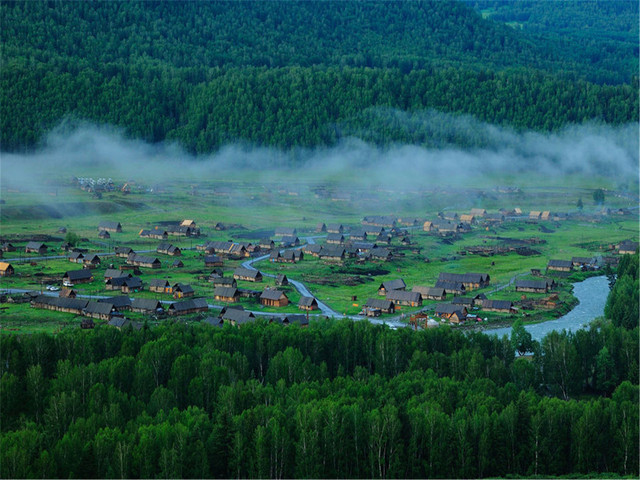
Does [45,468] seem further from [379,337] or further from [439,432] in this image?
[379,337]

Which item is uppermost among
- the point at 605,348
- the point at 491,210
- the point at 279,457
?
the point at 491,210

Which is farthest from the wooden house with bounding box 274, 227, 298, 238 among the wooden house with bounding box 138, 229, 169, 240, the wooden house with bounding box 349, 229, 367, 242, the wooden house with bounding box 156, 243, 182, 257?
the wooden house with bounding box 156, 243, 182, 257

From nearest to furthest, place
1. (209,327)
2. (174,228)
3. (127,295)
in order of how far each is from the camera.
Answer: (209,327) < (127,295) < (174,228)

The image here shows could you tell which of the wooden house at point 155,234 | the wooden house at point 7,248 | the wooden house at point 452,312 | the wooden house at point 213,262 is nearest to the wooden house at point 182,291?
the wooden house at point 213,262

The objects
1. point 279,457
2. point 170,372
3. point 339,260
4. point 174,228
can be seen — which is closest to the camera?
point 279,457

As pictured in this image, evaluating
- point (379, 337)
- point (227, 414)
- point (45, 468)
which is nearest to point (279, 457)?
point (227, 414)

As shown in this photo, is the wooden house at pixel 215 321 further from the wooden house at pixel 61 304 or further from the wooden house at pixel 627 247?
the wooden house at pixel 627 247

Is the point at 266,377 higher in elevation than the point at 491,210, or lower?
lower
